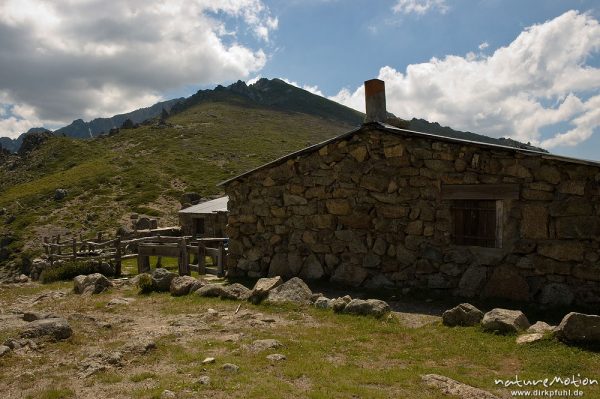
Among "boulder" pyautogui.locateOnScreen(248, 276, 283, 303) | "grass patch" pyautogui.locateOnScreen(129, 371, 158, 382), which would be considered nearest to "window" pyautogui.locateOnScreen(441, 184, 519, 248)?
"boulder" pyautogui.locateOnScreen(248, 276, 283, 303)

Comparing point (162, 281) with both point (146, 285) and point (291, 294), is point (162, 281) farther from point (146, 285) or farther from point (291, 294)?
point (291, 294)

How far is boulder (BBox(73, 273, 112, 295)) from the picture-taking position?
13209mm

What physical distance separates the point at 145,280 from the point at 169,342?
511cm

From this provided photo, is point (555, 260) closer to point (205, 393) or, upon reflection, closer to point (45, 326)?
point (205, 393)

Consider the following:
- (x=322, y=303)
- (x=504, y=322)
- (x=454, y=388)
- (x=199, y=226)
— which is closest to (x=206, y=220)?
(x=199, y=226)

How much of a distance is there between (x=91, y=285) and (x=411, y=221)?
9064 millimetres

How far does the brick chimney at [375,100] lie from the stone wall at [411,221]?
79 centimetres

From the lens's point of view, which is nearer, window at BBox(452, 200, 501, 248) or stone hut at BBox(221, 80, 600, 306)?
stone hut at BBox(221, 80, 600, 306)

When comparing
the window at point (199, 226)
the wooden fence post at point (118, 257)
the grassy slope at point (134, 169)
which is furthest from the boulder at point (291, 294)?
the grassy slope at point (134, 169)

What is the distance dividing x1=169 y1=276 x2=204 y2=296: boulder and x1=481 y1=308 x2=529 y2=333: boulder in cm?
698

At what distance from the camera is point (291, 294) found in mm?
10648

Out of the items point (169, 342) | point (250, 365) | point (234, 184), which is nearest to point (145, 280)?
point (234, 184)

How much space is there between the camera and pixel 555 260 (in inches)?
398

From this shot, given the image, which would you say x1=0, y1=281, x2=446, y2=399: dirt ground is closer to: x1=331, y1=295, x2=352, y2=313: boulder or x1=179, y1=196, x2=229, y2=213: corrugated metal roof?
x1=331, y1=295, x2=352, y2=313: boulder
